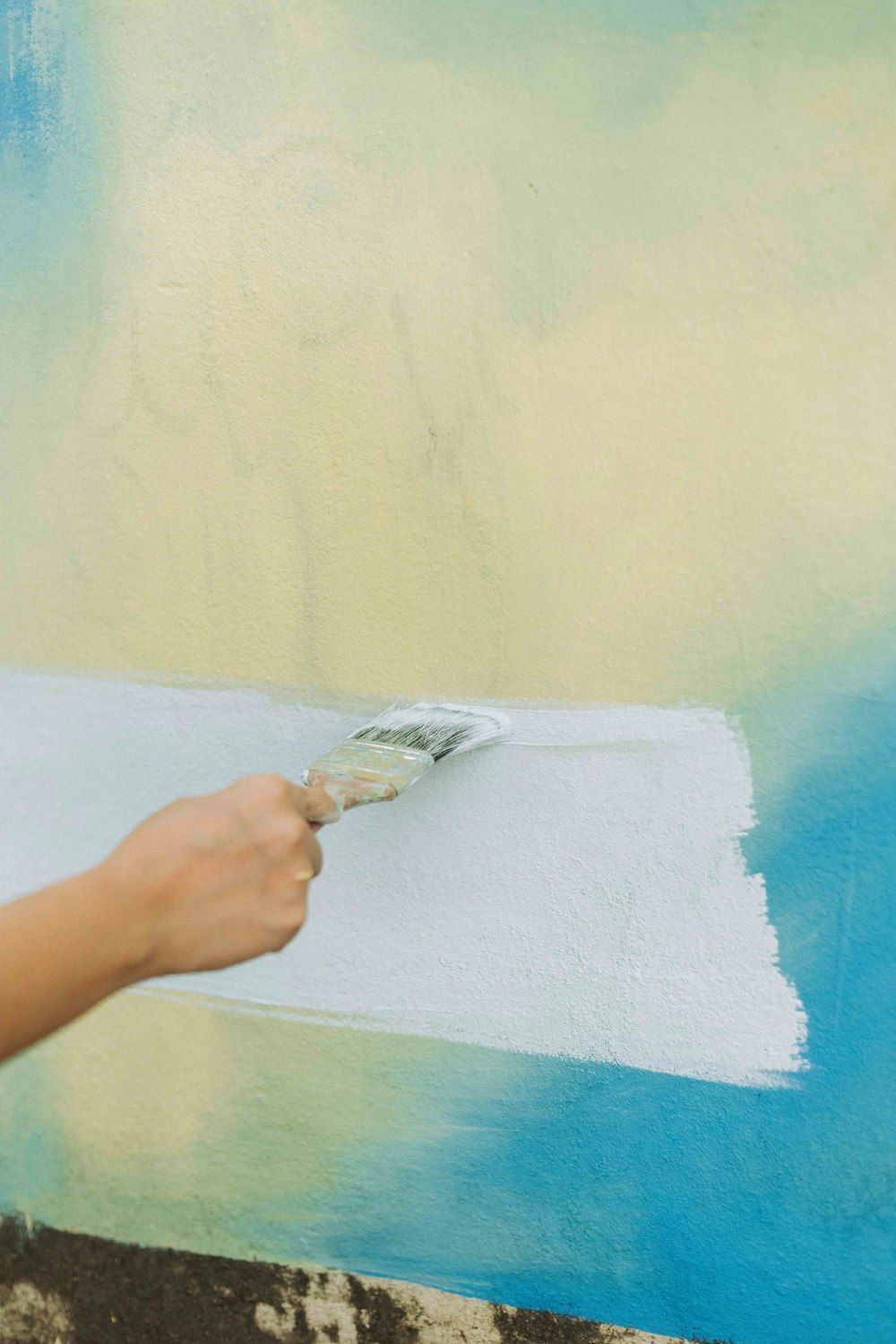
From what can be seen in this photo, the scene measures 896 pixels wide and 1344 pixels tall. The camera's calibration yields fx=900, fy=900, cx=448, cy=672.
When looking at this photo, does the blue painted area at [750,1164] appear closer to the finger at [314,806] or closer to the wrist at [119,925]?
the finger at [314,806]

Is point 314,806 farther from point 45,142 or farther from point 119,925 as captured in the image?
point 45,142

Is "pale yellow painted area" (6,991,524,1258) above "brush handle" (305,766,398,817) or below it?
below

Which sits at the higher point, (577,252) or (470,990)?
(577,252)

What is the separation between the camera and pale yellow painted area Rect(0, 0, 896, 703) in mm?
1419

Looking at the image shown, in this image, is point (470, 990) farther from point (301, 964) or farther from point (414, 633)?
point (414, 633)

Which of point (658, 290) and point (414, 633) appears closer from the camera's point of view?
point (658, 290)

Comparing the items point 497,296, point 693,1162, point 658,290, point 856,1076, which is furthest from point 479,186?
point 693,1162

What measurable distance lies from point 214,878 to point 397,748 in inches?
21.7

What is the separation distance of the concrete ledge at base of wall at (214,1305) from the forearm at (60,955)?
1389 millimetres

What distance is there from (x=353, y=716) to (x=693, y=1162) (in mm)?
1031

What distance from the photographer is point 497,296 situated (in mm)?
1517

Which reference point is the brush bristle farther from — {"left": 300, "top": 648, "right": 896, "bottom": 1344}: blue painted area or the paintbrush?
{"left": 300, "top": 648, "right": 896, "bottom": 1344}: blue painted area

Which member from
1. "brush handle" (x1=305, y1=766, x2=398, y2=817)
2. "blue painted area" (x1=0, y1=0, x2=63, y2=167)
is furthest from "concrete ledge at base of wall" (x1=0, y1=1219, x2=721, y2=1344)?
"blue painted area" (x1=0, y1=0, x2=63, y2=167)

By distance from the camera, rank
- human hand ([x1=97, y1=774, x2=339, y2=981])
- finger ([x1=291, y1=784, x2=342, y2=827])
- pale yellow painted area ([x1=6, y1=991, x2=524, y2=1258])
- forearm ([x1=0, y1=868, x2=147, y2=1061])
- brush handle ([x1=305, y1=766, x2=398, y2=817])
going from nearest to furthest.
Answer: forearm ([x1=0, y1=868, x2=147, y2=1061]) < human hand ([x1=97, y1=774, x2=339, y2=981]) < finger ([x1=291, y1=784, x2=342, y2=827]) < brush handle ([x1=305, y1=766, x2=398, y2=817]) < pale yellow painted area ([x1=6, y1=991, x2=524, y2=1258])
